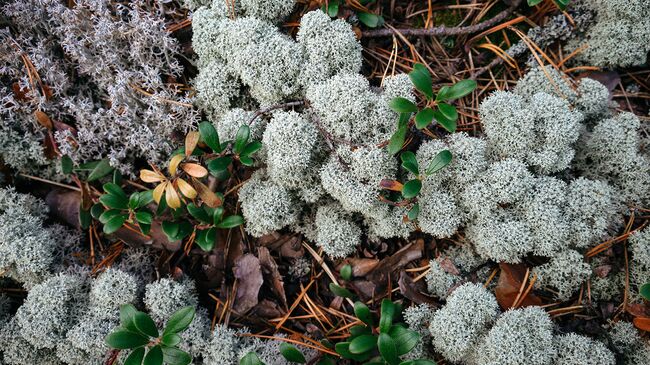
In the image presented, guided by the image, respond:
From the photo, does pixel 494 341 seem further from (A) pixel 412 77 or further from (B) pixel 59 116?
(B) pixel 59 116

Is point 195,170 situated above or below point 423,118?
below

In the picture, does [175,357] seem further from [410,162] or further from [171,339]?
[410,162]

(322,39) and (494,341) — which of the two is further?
(322,39)

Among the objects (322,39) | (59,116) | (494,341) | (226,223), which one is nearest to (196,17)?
(322,39)

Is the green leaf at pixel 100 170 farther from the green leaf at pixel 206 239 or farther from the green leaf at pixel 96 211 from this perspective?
the green leaf at pixel 206 239

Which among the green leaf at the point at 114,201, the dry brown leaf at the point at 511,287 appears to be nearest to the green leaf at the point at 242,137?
the green leaf at the point at 114,201

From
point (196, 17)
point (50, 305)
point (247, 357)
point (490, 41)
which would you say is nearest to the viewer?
point (247, 357)

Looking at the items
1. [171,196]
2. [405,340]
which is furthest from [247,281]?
[405,340]
